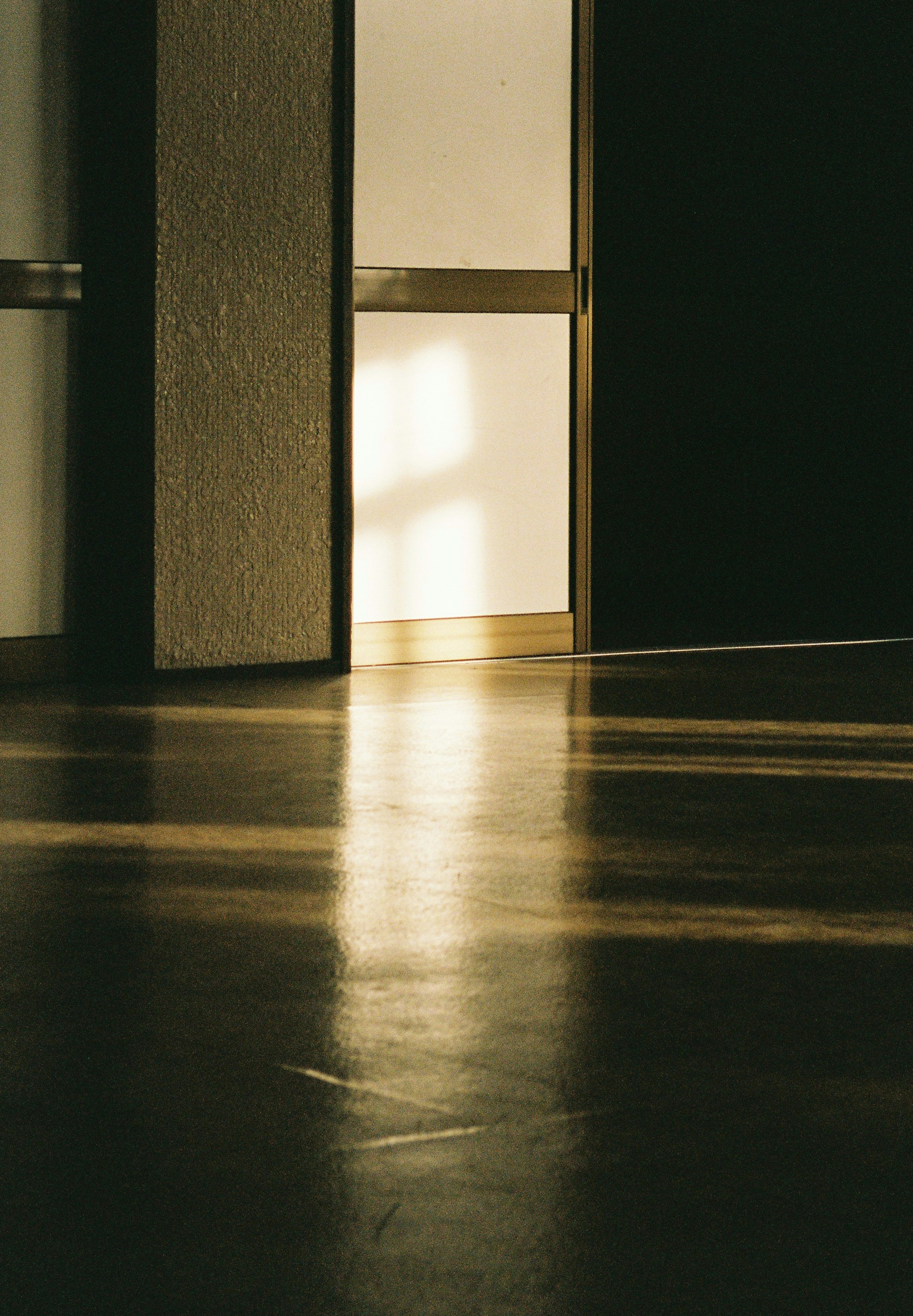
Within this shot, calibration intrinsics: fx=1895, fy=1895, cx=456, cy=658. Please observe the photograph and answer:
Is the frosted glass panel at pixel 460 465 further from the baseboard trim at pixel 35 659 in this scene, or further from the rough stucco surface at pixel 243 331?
the baseboard trim at pixel 35 659

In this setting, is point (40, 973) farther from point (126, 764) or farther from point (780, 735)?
point (780, 735)

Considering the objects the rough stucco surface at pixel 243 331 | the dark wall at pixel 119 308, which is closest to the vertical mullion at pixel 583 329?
the rough stucco surface at pixel 243 331

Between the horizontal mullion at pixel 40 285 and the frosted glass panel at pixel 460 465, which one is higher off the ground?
the horizontal mullion at pixel 40 285

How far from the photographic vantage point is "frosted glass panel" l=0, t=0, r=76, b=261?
190 inches

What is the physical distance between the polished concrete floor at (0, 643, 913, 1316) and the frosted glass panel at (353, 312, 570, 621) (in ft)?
5.01

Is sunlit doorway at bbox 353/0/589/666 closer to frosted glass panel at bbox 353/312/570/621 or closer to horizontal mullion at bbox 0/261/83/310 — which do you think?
frosted glass panel at bbox 353/312/570/621

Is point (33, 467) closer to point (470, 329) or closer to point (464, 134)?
point (470, 329)

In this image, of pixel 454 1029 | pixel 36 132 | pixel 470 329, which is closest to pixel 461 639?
pixel 470 329

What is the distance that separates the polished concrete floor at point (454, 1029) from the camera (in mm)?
1528

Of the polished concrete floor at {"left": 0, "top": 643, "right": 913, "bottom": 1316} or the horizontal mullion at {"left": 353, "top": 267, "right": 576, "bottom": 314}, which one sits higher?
the horizontal mullion at {"left": 353, "top": 267, "right": 576, "bottom": 314}

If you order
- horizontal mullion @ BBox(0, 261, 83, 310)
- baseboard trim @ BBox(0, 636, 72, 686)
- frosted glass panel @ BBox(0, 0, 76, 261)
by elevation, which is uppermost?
frosted glass panel @ BBox(0, 0, 76, 261)

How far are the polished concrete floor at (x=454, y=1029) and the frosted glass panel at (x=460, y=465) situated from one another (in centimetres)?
153

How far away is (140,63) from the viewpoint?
4879mm

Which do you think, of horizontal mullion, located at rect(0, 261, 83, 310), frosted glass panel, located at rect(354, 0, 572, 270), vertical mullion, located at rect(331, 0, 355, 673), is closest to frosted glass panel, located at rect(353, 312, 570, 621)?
vertical mullion, located at rect(331, 0, 355, 673)
